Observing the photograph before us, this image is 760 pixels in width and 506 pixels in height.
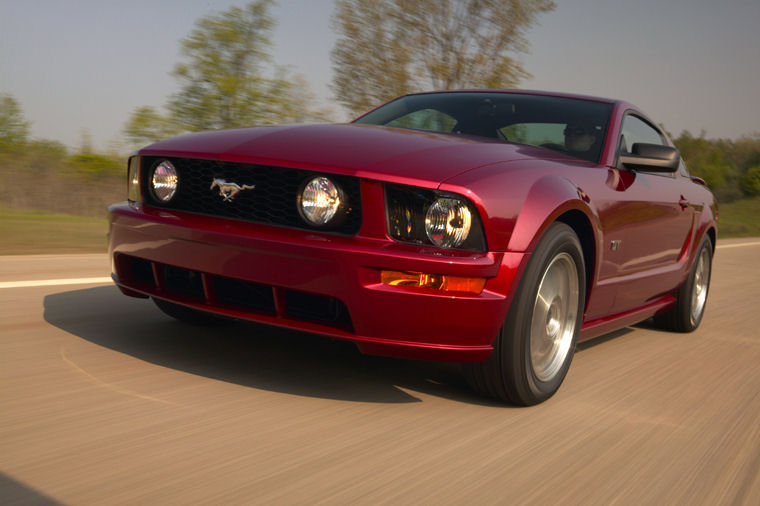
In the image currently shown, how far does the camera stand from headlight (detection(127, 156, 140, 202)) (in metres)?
3.52

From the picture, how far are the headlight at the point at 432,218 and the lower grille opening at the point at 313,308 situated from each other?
35 centimetres

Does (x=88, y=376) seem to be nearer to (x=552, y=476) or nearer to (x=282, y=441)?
(x=282, y=441)

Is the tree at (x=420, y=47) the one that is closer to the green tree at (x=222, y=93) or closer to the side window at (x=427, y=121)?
the green tree at (x=222, y=93)

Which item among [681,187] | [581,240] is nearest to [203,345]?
[581,240]

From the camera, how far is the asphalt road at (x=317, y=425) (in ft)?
7.36

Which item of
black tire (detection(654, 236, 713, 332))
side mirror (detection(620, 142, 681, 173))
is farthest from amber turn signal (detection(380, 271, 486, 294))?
black tire (detection(654, 236, 713, 332))

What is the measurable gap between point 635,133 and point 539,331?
1.80 m

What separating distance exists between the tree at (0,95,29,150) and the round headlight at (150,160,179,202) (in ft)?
58.9

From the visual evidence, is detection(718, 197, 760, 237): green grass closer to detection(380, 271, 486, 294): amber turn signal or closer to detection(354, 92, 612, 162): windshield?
detection(354, 92, 612, 162): windshield

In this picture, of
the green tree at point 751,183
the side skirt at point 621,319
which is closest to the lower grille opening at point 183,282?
the side skirt at point 621,319

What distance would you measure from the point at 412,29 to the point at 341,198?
18943 millimetres

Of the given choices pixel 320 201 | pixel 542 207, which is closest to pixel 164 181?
pixel 320 201

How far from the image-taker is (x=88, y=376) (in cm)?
311

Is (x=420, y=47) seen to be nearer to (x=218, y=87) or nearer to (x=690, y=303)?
(x=218, y=87)
